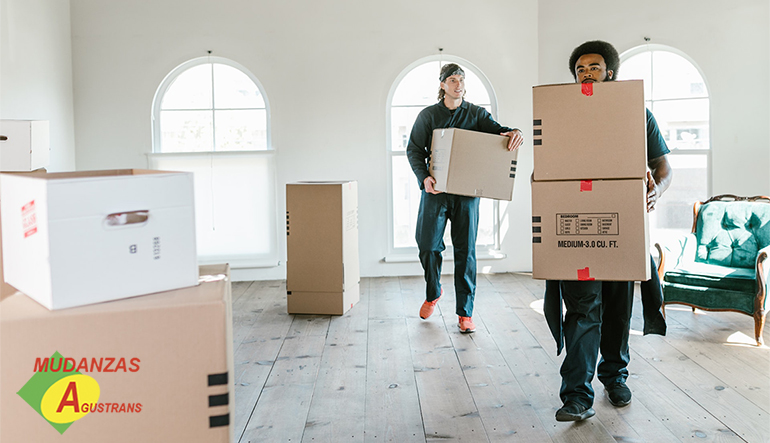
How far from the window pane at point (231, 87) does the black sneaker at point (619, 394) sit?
3.84 metres

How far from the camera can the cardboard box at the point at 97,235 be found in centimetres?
104

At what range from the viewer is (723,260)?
375 centimetres

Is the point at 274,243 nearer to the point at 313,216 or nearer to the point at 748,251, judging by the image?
the point at 313,216

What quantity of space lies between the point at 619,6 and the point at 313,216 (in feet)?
10.4

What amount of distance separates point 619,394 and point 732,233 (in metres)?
1.97

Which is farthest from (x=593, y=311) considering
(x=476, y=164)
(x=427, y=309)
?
(x=427, y=309)

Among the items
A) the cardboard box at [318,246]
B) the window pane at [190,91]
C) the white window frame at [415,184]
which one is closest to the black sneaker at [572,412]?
the cardboard box at [318,246]

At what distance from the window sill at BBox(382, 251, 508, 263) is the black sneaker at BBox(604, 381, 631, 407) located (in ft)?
9.33

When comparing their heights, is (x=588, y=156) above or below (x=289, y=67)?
below

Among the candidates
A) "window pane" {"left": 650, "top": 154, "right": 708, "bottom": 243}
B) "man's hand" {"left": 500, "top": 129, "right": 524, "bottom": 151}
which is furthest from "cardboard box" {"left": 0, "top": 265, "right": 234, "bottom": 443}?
"window pane" {"left": 650, "top": 154, "right": 708, "bottom": 243}

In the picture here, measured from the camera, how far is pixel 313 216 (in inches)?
151

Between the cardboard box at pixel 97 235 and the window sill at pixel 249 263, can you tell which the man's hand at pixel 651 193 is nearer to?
the cardboard box at pixel 97 235

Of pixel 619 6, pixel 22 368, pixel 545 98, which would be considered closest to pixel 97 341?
pixel 22 368

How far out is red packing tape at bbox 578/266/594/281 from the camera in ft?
6.83
